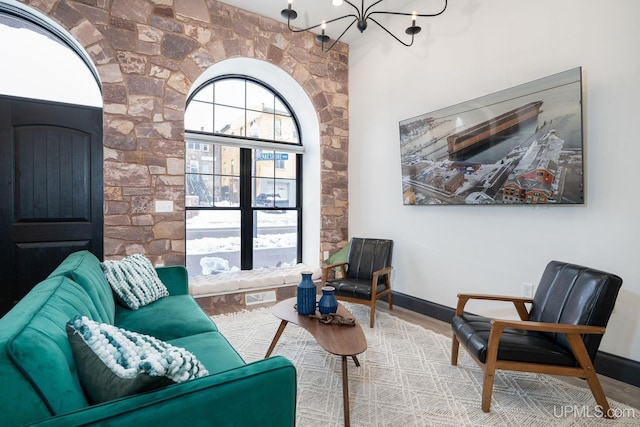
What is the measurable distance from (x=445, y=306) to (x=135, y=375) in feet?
10.0

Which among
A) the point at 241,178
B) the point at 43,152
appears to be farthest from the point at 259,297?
the point at 43,152

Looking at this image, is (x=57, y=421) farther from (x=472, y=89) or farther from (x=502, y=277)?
(x=472, y=89)

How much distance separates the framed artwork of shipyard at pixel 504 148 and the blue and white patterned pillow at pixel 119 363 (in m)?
2.60

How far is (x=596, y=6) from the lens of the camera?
2305 millimetres

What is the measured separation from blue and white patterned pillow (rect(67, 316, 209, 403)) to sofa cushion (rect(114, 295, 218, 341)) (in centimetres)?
88

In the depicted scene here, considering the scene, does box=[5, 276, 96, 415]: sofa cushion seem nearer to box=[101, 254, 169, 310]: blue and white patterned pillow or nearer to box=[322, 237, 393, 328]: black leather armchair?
box=[101, 254, 169, 310]: blue and white patterned pillow

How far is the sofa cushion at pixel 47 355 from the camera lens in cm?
85

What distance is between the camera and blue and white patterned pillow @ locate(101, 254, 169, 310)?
88.7 inches

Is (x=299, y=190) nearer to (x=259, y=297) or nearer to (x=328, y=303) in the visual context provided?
(x=259, y=297)

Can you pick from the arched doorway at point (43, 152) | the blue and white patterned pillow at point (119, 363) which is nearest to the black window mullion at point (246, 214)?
the arched doorway at point (43, 152)

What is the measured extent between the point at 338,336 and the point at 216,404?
113 centimetres

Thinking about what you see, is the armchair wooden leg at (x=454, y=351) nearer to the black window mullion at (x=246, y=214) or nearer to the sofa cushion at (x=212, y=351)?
the sofa cushion at (x=212, y=351)

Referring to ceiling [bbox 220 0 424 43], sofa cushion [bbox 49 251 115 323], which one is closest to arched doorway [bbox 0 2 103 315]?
sofa cushion [bbox 49 251 115 323]

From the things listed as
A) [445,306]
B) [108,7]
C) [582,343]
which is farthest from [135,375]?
[108,7]
